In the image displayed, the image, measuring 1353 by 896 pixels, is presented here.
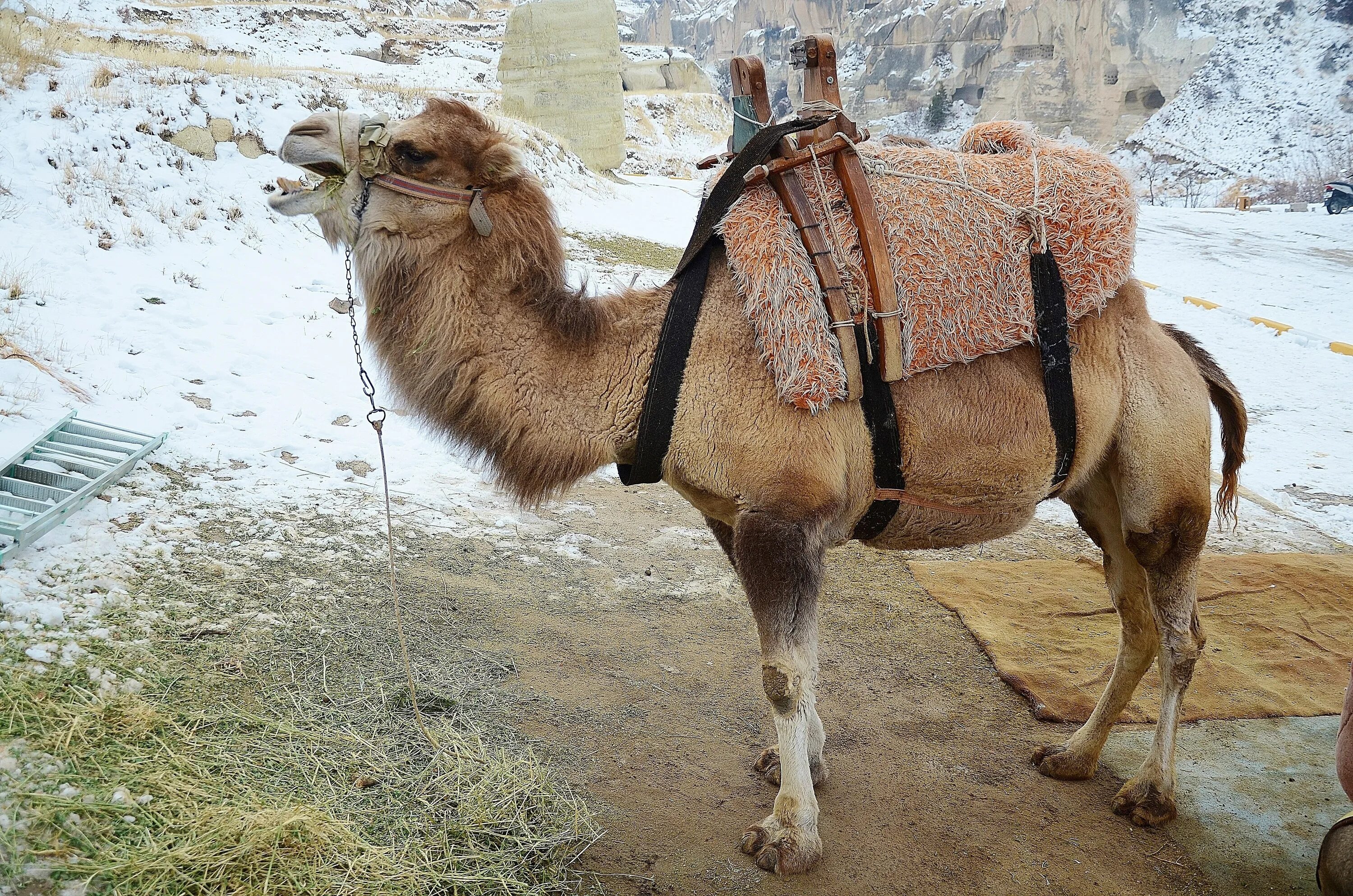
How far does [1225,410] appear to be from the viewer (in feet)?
12.1

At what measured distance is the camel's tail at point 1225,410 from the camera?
11.8 ft

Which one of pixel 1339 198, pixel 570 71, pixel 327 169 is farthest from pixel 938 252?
pixel 570 71

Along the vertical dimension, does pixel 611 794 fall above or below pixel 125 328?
below

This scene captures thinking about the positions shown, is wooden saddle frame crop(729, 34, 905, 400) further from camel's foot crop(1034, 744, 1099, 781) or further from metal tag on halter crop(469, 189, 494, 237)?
camel's foot crop(1034, 744, 1099, 781)

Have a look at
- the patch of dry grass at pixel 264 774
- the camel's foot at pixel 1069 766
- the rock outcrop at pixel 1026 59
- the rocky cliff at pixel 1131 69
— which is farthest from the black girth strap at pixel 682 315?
the rock outcrop at pixel 1026 59

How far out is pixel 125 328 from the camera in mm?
6645

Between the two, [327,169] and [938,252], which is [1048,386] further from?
[327,169]

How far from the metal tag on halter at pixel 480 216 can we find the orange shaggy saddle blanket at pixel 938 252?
78cm

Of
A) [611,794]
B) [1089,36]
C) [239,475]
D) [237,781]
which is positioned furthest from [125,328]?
[1089,36]

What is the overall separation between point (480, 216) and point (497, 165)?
7.3 inches

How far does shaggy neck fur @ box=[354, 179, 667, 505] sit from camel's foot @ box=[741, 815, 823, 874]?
4.72ft

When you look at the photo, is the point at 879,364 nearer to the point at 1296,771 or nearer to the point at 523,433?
the point at 523,433

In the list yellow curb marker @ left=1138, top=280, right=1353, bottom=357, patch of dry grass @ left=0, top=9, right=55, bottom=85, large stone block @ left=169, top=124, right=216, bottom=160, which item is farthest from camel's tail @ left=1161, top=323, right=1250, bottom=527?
patch of dry grass @ left=0, top=9, right=55, bottom=85

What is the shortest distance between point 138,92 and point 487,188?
9.84 m
